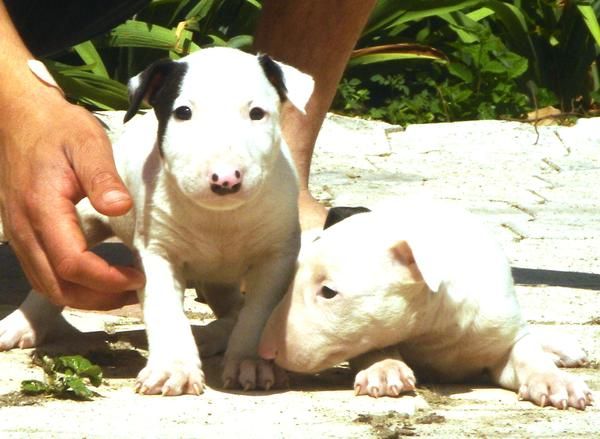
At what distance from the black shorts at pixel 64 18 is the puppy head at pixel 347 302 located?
1430 mm

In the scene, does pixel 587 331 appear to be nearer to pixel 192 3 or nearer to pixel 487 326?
pixel 487 326

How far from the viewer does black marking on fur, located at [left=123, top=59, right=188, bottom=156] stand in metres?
3.04

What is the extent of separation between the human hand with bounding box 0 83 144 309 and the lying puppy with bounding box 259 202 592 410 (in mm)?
394

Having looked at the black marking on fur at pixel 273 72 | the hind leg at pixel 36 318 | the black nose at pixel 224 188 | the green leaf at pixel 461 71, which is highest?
the green leaf at pixel 461 71

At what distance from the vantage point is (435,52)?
8.06 meters

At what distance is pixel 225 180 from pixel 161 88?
43 centimetres

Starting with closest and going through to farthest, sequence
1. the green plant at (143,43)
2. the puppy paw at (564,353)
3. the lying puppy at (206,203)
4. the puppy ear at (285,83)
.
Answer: the lying puppy at (206,203) < the puppy ear at (285,83) < the puppy paw at (564,353) < the green plant at (143,43)

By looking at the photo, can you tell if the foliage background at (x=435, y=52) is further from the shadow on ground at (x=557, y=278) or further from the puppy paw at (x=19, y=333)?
the puppy paw at (x=19, y=333)

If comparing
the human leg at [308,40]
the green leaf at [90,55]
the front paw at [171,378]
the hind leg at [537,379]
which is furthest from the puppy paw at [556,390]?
the green leaf at [90,55]

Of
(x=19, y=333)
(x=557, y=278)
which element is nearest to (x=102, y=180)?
(x=19, y=333)

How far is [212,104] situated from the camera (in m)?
2.95

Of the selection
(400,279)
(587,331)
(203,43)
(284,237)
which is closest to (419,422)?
(400,279)

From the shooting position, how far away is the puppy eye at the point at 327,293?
9.75 ft

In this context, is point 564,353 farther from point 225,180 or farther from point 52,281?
point 52,281
